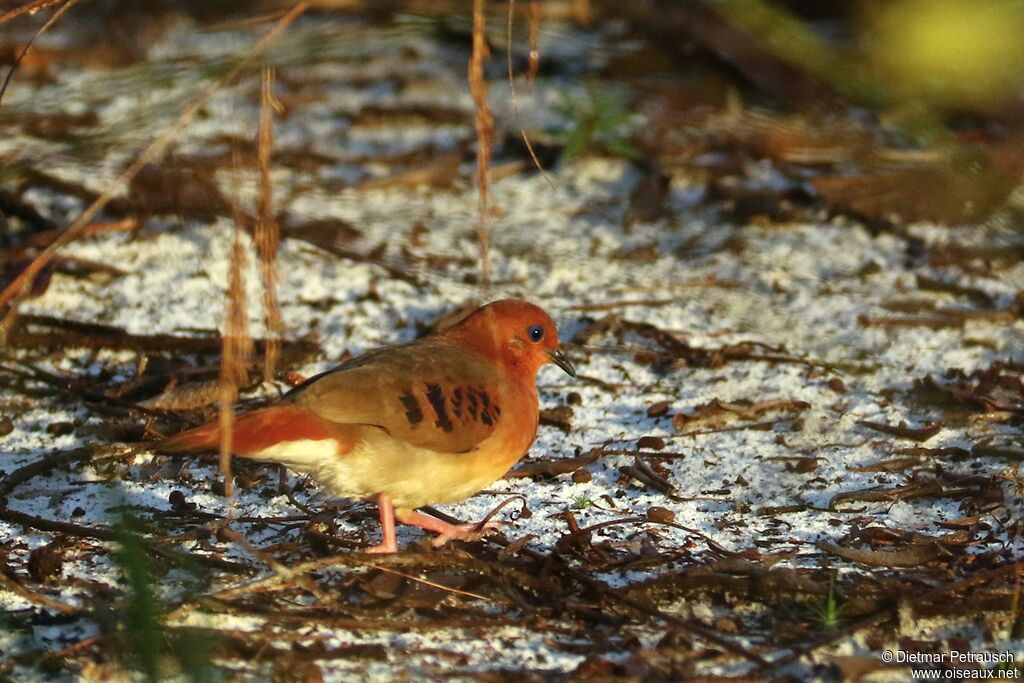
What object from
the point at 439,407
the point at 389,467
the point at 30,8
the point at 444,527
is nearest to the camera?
the point at 30,8

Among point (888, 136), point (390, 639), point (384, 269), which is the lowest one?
point (390, 639)

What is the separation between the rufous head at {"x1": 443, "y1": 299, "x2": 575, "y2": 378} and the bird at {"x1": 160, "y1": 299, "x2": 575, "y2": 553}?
0.21 metres

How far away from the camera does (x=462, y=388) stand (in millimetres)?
3961

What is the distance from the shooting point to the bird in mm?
3617

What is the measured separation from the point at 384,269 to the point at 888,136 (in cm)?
248

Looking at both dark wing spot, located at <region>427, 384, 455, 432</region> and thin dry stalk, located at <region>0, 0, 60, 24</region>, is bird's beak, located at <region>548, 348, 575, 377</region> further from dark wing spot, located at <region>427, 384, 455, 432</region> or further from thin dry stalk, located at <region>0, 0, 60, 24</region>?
thin dry stalk, located at <region>0, 0, 60, 24</region>

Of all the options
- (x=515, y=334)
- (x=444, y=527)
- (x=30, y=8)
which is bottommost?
(x=444, y=527)

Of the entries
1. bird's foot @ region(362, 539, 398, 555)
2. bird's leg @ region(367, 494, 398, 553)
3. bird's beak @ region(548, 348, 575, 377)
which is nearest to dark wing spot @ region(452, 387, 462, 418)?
bird's leg @ region(367, 494, 398, 553)

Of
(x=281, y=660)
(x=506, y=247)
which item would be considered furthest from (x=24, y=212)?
(x=281, y=660)

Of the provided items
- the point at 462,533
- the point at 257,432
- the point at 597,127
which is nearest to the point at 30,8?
the point at 257,432

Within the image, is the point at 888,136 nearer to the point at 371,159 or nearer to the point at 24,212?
Result: the point at 371,159

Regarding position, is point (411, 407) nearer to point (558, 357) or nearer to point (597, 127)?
point (558, 357)

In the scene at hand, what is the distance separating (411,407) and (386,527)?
362 millimetres

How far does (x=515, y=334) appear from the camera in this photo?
446cm
